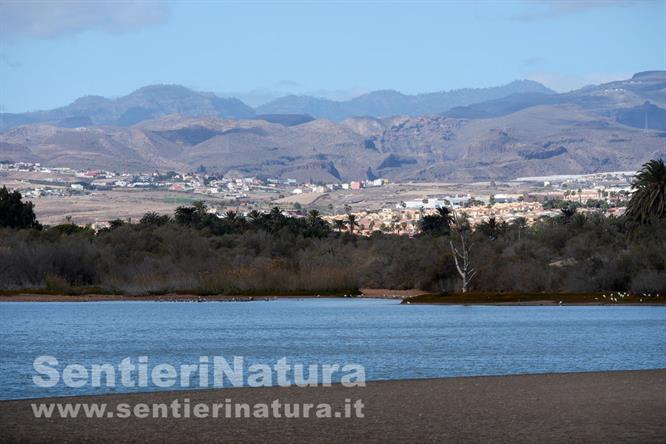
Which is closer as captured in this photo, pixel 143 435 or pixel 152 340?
pixel 143 435

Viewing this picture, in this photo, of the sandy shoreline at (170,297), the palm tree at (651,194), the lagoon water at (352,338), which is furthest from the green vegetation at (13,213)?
the palm tree at (651,194)

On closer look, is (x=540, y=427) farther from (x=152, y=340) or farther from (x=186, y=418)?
(x=152, y=340)

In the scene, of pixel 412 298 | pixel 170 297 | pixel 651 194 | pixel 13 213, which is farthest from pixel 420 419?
pixel 13 213

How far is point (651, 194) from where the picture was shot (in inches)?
3895

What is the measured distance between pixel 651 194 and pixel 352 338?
50.9 m

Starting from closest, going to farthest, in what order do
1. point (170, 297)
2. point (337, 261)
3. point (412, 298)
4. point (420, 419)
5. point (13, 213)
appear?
point (420, 419), point (412, 298), point (170, 297), point (337, 261), point (13, 213)

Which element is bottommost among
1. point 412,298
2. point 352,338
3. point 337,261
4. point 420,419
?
point 412,298

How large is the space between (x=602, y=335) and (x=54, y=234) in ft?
262

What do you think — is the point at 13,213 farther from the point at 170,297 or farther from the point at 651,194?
the point at 651,194

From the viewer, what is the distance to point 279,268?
111438 mm

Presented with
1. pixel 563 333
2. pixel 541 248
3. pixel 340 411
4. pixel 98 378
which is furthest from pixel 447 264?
pixel 340 411

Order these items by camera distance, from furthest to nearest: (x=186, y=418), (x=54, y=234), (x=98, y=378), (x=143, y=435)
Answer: (x=54, y=234) < (x=98, y=378) < (x=186, y=418) < (x=143, y=435)

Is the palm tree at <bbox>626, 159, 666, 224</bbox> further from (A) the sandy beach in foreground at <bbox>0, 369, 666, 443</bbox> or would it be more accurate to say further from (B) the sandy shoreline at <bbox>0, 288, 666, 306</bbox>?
(A) the sandy beach in foreground at <bbox>0, 369, 666, 443</bbox>

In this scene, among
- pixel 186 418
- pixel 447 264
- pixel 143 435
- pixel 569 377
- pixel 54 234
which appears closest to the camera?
pixel 143 435
